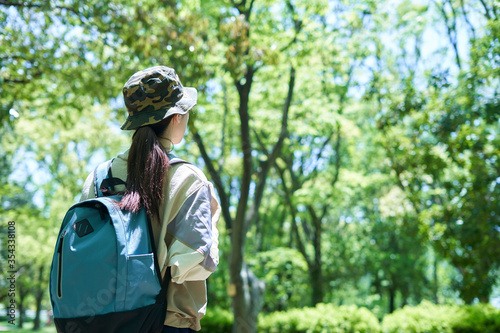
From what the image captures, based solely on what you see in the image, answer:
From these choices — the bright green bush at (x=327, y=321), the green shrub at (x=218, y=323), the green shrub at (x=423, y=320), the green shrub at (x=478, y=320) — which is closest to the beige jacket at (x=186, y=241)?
the green shrub at (x=478, y=320)

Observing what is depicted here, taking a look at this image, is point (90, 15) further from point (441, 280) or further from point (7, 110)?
point (441, 280)

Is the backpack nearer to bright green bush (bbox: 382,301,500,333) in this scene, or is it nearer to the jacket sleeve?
the jacket sleeve

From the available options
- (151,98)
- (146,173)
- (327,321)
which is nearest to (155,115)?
(151,98)

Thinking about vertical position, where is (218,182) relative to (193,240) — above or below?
above

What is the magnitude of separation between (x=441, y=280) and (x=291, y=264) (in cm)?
1681

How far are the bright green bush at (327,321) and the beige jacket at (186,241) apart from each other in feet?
27.2

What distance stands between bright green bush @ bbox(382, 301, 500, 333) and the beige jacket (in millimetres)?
7018

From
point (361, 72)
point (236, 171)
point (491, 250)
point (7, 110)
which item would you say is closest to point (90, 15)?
point (7, 110)

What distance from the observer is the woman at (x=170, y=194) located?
55.3 inches

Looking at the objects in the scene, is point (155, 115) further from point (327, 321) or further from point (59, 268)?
point (327, 321)

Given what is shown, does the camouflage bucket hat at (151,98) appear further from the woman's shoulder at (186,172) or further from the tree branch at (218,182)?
the tree branch at (218,182)

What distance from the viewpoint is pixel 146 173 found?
1489mm

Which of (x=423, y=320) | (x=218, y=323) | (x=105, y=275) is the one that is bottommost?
Answer: (x=218, y=323)

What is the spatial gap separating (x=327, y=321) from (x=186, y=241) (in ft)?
30.0
